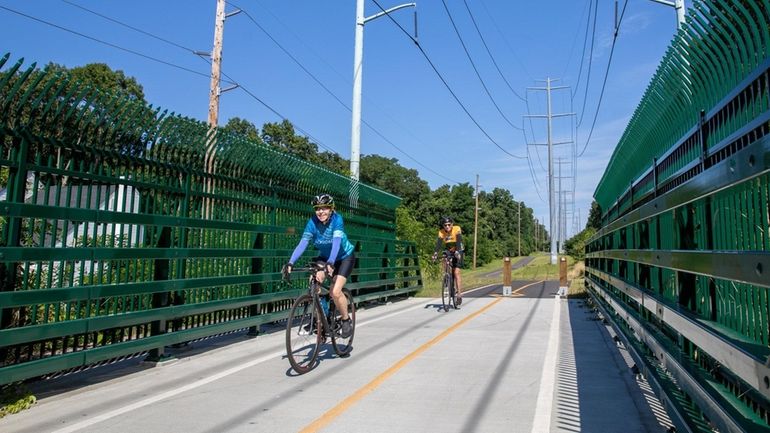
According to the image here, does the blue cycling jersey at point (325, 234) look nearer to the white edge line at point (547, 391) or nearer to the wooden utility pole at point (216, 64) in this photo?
the white edge line at point (547, 391)

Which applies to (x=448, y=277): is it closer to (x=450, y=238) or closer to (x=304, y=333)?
(x=450, y=238)

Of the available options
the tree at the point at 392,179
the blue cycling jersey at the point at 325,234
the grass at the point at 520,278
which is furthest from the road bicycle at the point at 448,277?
the tree at the point at 392,179

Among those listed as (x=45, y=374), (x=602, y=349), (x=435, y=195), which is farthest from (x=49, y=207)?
(x=435, y=195)

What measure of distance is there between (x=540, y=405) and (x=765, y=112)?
326cm

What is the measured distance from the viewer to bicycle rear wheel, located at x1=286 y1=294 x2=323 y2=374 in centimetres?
650

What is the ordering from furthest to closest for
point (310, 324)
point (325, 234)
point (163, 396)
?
point (325, 234) < point (310, 324) < point (163, 396)

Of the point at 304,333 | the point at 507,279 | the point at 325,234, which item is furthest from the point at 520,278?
the point at 304,333

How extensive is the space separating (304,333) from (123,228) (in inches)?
88.1

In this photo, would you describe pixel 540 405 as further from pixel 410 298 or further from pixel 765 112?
pixel 410 298

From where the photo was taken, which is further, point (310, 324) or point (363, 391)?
point (310, 324)

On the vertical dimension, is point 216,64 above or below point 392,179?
below

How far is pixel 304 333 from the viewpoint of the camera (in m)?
6.66

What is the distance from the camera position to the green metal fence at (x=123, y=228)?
16.4ft

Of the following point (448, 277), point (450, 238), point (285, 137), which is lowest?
point (448, 277)
